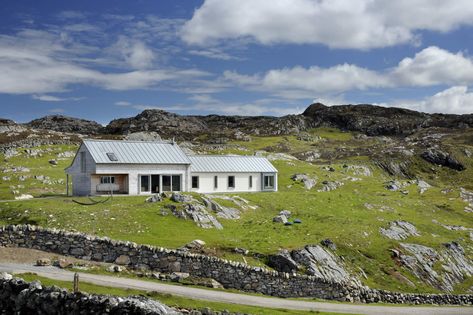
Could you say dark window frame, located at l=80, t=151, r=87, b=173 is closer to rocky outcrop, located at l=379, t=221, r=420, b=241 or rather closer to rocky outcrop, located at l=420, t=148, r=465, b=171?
rocky outcrop, located at l=379, t=221, r=420, b=241

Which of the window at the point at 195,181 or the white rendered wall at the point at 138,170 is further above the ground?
the white rendered wall at the point at 138,170

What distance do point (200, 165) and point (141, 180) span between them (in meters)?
12.8

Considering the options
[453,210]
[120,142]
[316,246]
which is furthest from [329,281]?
[453,210]

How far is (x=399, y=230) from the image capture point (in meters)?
61.2

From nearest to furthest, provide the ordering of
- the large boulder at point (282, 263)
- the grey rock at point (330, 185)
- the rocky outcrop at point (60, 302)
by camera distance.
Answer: the rocky outcrop at point (60, 302) < the large boulder at point (282, 263) < the grey rock at point (330, 185)

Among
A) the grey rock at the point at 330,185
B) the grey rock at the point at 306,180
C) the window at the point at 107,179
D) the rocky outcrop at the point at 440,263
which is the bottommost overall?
the rocky outcrop at the point at 440,263

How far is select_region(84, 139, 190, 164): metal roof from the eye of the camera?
221ft

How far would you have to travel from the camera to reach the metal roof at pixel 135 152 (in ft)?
221

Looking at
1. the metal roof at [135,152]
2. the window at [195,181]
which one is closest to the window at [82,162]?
the metal roof at [135,152]

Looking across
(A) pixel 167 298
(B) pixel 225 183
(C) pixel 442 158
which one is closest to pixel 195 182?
(B) pixel 225 183

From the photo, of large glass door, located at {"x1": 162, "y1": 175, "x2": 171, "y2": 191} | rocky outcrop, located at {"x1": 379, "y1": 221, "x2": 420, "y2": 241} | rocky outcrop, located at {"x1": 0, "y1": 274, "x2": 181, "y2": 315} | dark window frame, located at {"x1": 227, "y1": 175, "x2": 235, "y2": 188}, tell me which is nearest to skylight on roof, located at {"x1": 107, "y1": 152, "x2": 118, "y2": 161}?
large glass door, located at {"x1": 162, "y1": 175, "x2": 171, "y2": 191}

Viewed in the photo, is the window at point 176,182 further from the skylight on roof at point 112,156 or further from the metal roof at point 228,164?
the skylight on roof at point 112,156

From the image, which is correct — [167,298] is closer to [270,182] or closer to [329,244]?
[329,244]

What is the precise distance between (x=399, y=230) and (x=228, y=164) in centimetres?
3180
